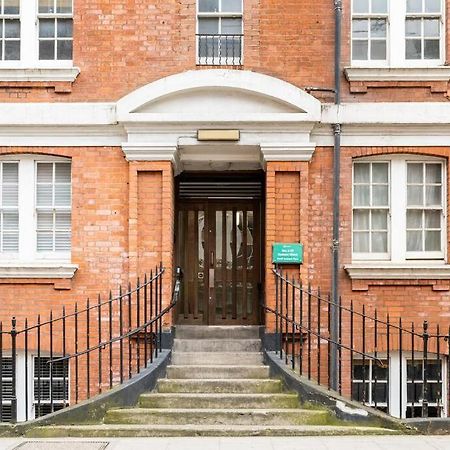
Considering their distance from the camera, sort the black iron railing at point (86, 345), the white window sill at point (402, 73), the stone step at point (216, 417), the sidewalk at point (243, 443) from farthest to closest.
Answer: the white window sill at point (402, 73) → the black iron railing at point (86, 345) → the stone step at point (216, 417) → the sidewalk at point (243, 443)

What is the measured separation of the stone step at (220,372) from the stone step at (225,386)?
12.7 inches

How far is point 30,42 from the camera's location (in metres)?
10.8

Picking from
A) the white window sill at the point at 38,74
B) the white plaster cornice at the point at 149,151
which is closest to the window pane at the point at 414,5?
the white plaster cornice at the point at 149,151

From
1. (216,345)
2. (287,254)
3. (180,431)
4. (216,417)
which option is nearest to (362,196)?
(287,254)

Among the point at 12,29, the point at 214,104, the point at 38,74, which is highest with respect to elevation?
the point at 12,29

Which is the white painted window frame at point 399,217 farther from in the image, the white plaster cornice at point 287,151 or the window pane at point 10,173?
the window pane at point 10,173

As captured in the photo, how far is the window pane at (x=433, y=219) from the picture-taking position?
10.9 meters

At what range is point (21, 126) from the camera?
416 inches

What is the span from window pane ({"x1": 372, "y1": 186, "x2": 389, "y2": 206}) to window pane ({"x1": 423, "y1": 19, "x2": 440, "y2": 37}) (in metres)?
2.50

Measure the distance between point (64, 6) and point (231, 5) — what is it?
2626 mm

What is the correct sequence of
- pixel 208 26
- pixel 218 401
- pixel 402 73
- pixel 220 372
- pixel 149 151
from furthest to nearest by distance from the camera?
pixel 208 26 → pixel 402 73 → pixel 149 151 → pixel 220 372 → pixel 218 401

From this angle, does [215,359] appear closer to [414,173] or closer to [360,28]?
[414,173]

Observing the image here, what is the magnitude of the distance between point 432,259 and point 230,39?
15.2ft

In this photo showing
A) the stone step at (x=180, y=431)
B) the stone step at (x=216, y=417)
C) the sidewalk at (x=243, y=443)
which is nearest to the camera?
the sidewalk at (x=243, y=443)
